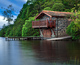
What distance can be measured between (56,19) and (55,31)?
3268mm

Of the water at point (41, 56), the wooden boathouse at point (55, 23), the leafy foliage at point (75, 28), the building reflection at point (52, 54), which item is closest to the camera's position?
the water at point (41, 56)

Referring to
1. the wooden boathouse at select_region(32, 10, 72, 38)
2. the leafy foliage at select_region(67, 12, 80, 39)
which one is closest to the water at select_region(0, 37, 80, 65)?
the leafy foliage at select_region(67, 12, 80, 39)

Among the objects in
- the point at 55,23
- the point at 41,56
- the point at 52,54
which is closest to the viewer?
the point at 41,56

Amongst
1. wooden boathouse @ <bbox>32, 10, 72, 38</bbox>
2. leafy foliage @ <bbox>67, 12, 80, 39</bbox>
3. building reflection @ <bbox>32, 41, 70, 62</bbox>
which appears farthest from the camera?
wooden boathouse @ <bbox>32, 10, 72, 38</bbox>

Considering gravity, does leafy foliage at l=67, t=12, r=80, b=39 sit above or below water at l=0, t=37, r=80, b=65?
above

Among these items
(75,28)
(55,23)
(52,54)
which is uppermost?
(55,23)

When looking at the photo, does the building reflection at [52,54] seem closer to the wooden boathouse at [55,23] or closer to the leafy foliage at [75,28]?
the leafy foliage at [75,28]

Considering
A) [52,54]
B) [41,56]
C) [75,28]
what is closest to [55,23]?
[75,28]

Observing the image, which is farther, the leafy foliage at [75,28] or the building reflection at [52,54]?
the leafy foliage at [75,28]

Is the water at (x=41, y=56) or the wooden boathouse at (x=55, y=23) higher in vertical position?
the wooden boathouse at (x=55, y=23)

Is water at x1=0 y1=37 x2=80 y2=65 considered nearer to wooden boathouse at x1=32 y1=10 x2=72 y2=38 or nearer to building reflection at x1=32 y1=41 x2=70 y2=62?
building reflection at x1=32 y1=41 x2=70 y2=62

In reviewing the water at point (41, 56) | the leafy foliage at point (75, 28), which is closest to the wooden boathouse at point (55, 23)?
the leafy foliage at point (75, 28)

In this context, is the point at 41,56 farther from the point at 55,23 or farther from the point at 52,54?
the point at 55,23

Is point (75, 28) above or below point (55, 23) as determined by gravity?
below
